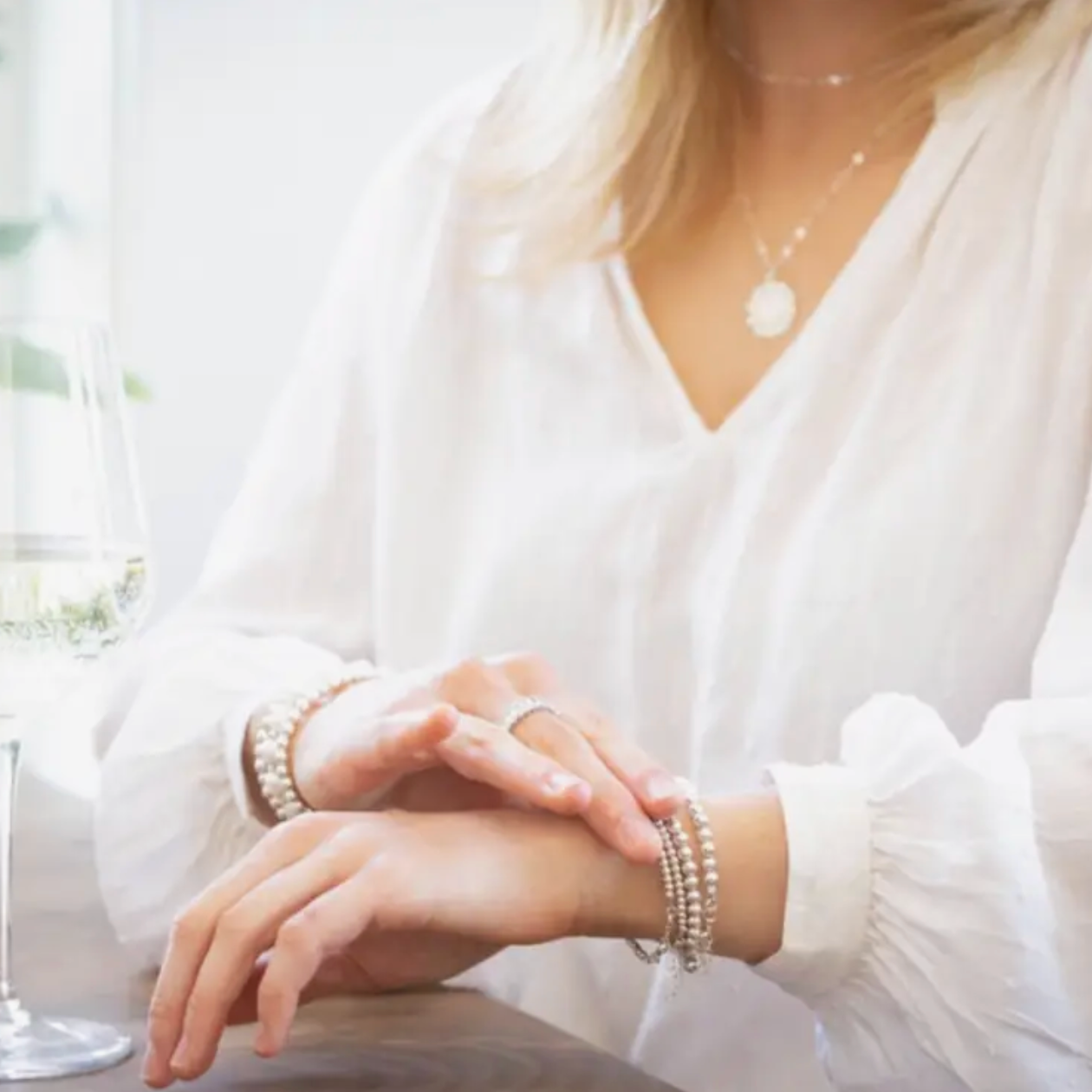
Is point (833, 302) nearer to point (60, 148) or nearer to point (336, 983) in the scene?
point (336, 983)

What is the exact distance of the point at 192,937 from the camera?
2.04 ft

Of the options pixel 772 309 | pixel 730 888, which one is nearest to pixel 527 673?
pixel 730 888

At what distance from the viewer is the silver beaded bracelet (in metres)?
0.81

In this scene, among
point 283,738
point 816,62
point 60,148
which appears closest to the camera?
point 283,738

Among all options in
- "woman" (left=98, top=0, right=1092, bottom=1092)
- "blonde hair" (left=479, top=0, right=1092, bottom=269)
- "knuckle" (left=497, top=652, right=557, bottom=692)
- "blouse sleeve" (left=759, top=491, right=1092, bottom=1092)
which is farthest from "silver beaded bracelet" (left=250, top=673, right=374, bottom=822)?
"blonde hair" (left=479, top=0, right=1092, bottom=269)

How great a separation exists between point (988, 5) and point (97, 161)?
1575 millimetres

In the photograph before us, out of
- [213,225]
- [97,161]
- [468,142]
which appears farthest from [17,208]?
[468,142]

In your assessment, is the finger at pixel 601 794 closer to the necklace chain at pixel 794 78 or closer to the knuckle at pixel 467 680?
the knuckle at pixel 467 680

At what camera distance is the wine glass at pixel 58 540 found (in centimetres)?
63

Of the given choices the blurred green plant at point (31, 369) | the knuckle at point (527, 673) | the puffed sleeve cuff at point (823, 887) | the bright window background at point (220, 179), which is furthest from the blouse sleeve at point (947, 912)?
the bright window background at point (220, 179)

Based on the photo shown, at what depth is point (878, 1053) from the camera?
703 millimetres

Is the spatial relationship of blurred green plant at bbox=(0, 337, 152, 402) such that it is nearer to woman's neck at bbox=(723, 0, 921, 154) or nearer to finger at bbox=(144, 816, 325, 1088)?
finger at bbox=(144, 816, 325, 1088)

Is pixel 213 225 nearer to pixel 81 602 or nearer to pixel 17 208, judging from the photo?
pixel 17 208

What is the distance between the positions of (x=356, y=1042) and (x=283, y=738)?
7.8 inches
